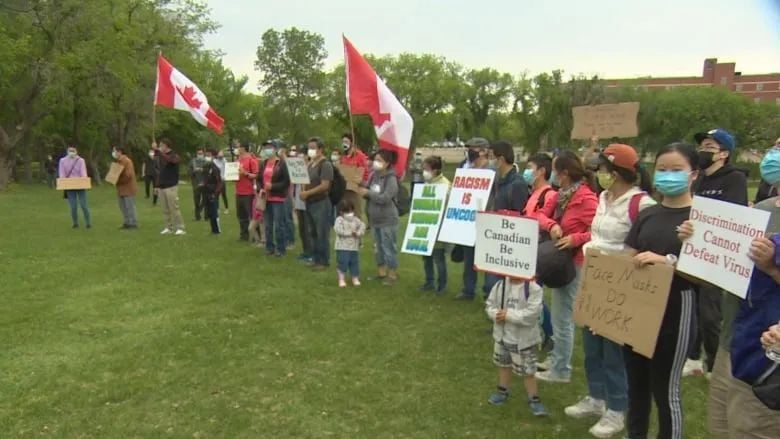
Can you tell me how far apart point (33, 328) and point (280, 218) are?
180 inches

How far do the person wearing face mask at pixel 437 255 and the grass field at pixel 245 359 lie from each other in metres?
0.25

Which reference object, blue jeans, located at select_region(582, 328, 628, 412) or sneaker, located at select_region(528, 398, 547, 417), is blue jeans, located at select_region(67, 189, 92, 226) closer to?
sneaker, located at select_region(528, 398, 547, 417)

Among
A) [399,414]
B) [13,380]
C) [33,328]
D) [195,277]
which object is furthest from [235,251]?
[399,414]

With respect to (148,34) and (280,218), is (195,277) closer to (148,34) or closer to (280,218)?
(280,218)

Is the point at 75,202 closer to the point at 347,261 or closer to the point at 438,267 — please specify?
the point at 347,261

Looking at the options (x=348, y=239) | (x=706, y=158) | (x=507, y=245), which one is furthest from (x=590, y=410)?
(x=348, y=239)

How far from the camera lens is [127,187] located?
1398cm

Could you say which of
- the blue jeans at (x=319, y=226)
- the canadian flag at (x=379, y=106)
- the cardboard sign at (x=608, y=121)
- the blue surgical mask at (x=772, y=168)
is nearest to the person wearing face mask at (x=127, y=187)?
the blue jeans at (x=319, y=226)

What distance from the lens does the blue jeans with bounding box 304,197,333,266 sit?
9609 mm

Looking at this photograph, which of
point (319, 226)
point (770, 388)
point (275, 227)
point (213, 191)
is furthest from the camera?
point (213, 191)

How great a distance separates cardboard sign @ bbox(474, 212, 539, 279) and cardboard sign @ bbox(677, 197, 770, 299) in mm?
1471

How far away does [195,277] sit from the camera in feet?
30.8

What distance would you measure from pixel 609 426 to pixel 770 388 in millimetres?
2043

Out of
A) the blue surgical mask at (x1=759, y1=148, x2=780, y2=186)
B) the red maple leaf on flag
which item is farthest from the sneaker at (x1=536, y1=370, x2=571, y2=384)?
the red maple leaf on flag
